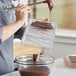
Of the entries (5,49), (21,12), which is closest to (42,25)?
(21,12)

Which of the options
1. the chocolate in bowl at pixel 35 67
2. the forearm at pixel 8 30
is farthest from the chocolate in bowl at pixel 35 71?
the forearm at pixel 8 30

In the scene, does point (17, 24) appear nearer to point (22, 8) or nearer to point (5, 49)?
point (22, 8)

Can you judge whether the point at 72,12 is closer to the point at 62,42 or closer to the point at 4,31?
the point at 62,42

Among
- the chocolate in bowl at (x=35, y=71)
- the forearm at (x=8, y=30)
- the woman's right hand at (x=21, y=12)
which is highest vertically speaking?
the woman's right hand at (x=21, y=12)

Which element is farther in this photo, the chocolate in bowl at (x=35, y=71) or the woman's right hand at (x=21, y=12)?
the woman's right hand at (x=21, y=12)

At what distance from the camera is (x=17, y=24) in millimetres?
1209

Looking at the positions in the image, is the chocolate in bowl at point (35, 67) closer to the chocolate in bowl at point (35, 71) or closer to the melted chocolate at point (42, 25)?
the chocolate in bowl at point (35, 71)

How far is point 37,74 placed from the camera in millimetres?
1116

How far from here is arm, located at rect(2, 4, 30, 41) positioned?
3.88ft

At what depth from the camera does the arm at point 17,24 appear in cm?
118

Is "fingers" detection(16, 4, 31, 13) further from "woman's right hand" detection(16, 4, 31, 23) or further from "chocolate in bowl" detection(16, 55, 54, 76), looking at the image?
"chocolate in bowl" detection(16, 55, 54, 76)

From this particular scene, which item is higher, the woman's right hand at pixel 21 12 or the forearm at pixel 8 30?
the woman's right hand at pixel 21 12

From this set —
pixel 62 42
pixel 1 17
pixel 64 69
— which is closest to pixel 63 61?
pixel 64 69

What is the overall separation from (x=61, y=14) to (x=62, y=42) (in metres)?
0.32
